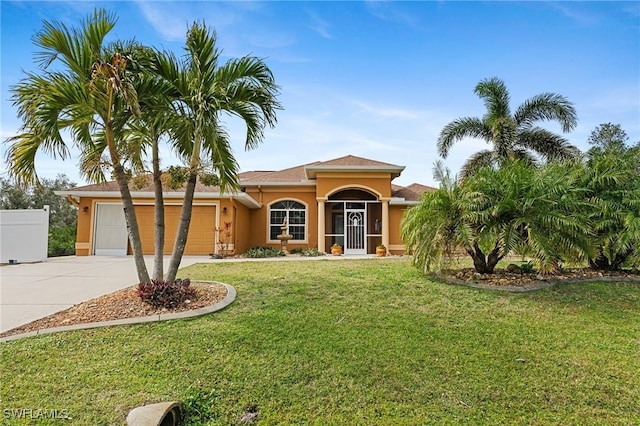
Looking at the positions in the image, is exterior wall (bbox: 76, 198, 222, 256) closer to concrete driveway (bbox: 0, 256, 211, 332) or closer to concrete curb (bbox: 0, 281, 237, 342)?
concrete driveway (bbox: 0, 256, 211, 332)

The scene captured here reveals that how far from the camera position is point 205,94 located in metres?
5.41

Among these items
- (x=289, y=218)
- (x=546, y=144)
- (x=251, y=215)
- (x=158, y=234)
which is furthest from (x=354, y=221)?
(x=158, y=234)

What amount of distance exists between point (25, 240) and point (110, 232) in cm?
293

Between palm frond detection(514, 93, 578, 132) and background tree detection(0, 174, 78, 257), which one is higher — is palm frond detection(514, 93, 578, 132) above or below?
above

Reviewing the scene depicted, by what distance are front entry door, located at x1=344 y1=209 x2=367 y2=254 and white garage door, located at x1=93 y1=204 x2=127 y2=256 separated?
10.2m

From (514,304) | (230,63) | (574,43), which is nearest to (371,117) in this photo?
(574,43)

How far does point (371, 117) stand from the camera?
1322cm

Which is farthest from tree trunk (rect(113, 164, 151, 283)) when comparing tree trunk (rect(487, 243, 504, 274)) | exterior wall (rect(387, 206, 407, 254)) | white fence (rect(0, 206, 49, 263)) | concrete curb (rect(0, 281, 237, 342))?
exterior wall (rect(387, 206, 407, 254))

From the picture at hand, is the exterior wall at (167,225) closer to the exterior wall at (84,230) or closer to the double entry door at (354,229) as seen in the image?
the exterior wall at (84,230)

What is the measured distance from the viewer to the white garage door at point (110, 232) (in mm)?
14672

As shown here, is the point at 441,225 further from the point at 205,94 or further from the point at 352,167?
the point at 352,167

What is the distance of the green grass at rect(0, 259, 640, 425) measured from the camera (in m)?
3.05

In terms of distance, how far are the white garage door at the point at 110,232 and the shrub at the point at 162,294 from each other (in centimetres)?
1106

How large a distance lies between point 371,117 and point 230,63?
27.1ft
